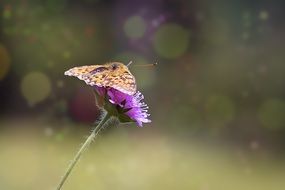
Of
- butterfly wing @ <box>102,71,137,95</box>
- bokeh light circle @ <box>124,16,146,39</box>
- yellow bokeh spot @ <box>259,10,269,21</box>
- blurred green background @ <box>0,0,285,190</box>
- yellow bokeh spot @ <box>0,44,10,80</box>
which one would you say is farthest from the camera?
bokeh light circle @ <box>124,16,146,39</box>

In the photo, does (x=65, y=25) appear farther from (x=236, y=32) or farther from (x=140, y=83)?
(x=236, y=32)

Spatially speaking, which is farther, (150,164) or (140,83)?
(140,83)

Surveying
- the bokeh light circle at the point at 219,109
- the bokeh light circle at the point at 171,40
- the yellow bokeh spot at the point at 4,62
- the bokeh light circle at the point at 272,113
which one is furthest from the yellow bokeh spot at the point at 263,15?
the yellow bokeh spot at the point at 4,62

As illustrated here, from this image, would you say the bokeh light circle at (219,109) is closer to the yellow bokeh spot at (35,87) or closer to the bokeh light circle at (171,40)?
the bokeh light circle at (171,40)

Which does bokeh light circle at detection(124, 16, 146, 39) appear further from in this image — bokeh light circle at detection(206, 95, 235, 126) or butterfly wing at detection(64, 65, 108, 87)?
butterfly wing at detection(64, 65, 108, 87)

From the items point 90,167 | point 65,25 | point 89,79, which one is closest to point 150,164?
point 90,167

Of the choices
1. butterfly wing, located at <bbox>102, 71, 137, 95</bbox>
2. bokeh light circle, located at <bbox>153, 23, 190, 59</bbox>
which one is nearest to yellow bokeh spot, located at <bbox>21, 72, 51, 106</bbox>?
bokeh light circle, located at <bbox>153, 23, 190, 59</bbox>

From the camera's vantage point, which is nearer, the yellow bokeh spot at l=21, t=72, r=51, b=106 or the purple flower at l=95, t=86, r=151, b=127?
the purple flower at l=95, t=86, r=151, b=127
